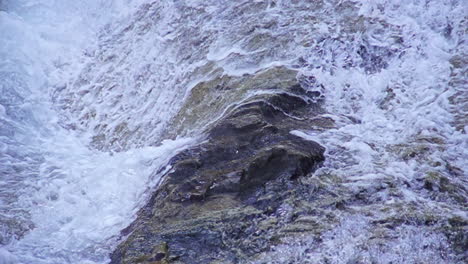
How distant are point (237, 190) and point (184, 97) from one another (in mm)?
2562

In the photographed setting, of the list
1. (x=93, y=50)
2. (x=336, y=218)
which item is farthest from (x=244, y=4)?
(x=336, y=218)

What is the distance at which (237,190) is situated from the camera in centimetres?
542

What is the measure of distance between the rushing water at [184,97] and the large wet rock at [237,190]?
264 millimetres

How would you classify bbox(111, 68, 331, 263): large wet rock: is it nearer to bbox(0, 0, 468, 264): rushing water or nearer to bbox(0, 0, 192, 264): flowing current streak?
bbox(0, 0, 468, 264): rushing water

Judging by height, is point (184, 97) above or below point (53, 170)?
above

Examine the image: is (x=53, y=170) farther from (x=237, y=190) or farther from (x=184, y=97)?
(x=237, y=190)

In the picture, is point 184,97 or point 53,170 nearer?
point 53,170

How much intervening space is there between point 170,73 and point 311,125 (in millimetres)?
2928

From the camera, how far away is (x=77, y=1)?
11555 millimetres

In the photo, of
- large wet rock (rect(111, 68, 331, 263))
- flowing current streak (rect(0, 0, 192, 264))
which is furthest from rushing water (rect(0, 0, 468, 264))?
large wet rock (rect(111, 68, 331, 263))

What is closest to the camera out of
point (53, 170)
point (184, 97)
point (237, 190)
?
point (237, 190)

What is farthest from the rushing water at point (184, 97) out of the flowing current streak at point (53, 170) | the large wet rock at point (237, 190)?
the large wet rock at point (237, 190)

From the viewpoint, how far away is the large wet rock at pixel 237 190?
4.85 metres

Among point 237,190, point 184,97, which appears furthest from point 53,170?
point 237,190
